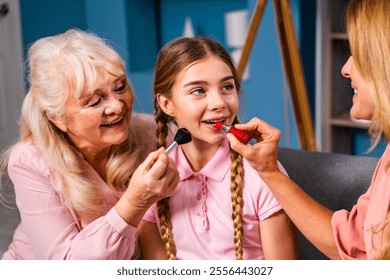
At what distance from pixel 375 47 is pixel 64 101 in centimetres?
45

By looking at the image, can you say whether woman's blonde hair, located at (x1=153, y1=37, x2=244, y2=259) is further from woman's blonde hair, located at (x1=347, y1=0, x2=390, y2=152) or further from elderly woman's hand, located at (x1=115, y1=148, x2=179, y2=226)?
woman's blonde hair, located at (x1=347, y1=0, x2=390, y2=152)

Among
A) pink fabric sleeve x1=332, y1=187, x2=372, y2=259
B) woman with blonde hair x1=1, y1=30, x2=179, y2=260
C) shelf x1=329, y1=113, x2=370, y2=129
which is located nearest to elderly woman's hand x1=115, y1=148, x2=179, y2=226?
woman with blonde hair x1=1, y1=30, x2=179, y2=260

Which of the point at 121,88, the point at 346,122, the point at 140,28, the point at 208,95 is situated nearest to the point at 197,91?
the point at 208,95

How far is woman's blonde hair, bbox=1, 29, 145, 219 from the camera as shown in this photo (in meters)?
0.94

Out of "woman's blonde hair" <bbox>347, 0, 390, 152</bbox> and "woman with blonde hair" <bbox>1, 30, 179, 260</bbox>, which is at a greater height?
"woman's blonde hair" <bbox>347, 0, 390, 152</bbox>

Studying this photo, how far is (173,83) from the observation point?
3.07 ft

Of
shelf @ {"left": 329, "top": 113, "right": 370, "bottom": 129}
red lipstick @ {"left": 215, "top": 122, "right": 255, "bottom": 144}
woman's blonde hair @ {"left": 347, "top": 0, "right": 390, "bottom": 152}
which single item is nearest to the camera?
woman's blonde hair @ {"left": 347, "top": 0, "right": 390, "bottom": 152}

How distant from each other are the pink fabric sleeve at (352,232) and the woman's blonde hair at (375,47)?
0.61ft

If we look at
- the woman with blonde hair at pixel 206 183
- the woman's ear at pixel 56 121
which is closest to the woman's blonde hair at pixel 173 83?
the woman with blonde hair at pixel 206 183

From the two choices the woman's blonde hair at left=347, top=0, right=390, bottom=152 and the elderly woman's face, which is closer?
the woman's blonde hair at left=347, top=0, right=390, bottom=152

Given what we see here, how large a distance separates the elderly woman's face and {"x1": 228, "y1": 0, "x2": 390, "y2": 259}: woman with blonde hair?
18 centimetres

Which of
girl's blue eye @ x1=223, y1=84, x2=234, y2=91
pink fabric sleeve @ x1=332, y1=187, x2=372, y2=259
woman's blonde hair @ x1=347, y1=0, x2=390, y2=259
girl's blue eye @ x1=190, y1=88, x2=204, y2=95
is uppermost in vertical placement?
woman's blonde hair @ x1=347, y1=0, x2=390, y2=259

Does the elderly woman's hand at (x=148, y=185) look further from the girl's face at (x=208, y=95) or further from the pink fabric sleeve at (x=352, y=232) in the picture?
the pink fabric sleeve at (x=352, y=232)

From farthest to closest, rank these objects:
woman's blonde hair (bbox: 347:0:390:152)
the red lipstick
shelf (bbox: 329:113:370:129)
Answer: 1. shelf (bbox: 329:113:370:129)
2. the red lipstick
3. woman's blonde hair (bbox: 347:0:390:152)
